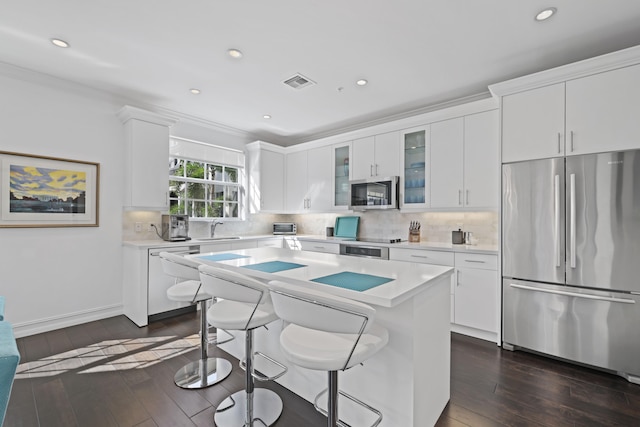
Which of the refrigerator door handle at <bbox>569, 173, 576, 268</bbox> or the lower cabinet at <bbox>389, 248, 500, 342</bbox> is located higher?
the refrigerator door handle at <bbox>569, 173, 576, 268</bbox>

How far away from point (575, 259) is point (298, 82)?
3.13 meters

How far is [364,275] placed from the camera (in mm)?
1824

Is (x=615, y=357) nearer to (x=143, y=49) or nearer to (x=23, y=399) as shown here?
(x=23, y=399)

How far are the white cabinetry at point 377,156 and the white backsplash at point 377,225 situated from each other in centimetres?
66

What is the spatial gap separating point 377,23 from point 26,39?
3.00 meters

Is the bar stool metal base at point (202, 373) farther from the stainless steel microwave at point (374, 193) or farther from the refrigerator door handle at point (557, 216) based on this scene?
the refrigerator door handle at point (557, 216)

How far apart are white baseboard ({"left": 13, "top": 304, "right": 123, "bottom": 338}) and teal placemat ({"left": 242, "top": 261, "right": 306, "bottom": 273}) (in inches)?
105

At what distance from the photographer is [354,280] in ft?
5.56

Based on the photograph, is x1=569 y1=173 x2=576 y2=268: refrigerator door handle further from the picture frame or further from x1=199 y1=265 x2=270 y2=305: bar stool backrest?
the picture frame

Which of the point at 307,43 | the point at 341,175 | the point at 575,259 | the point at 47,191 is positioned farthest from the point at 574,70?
the point at 47,191

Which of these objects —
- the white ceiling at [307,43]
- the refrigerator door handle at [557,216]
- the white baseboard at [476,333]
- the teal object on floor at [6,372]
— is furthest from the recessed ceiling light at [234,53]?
Answer: the white baseboard at [476,333]

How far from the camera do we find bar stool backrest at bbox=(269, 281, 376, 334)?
→ 115 cm

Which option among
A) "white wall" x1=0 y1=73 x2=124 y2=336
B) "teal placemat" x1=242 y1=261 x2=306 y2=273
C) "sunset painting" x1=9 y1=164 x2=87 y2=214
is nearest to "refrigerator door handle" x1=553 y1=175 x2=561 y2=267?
"teal placemat" x1=242 y1=261 x2=306 y2=273

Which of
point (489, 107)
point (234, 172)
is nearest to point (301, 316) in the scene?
point (489, 107)
